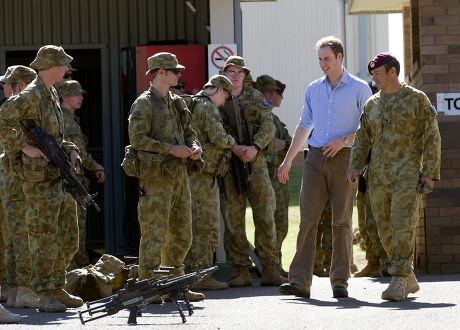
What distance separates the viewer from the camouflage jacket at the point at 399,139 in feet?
34.9

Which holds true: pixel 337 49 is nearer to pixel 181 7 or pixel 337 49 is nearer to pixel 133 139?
pixel 133 139

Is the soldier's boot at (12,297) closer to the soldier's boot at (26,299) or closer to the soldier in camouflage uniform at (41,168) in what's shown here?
the soldier's boot at (26,299)

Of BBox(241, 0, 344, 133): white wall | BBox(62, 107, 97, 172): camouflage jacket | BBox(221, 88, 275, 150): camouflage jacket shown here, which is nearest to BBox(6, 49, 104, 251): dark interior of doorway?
BBox(62, 107, 97, 172): camouflage jacket

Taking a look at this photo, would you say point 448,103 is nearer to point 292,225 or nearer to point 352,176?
point 352,176

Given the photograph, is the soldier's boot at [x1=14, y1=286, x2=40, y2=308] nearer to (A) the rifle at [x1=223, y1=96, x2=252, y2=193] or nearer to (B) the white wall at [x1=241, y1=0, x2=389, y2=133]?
(A) the rifle at [x1=223, y1=96, x2=252, y2=193]

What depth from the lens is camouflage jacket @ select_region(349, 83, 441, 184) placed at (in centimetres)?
1065

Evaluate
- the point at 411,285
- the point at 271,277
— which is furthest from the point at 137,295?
the point at 271,277

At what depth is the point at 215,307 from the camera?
1068 cm

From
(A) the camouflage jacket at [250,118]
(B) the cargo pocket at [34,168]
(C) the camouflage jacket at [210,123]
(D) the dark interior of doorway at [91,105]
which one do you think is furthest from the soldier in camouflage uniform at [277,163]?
(B) the cargo pocket at [34,168]

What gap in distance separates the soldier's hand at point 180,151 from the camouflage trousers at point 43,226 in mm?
900

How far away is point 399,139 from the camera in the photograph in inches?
425

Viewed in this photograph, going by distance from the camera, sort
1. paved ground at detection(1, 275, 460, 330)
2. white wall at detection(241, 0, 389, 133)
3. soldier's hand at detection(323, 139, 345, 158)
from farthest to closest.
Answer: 1. white wall at detection(241, 0, 389, 133)
2. soldier's hand at detection(323, 139, 345, 158)
3. paved ground at detection(1, 275, 460, 330)

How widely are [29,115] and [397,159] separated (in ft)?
9.41

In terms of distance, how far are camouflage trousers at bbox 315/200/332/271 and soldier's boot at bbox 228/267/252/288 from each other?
4.53ft
